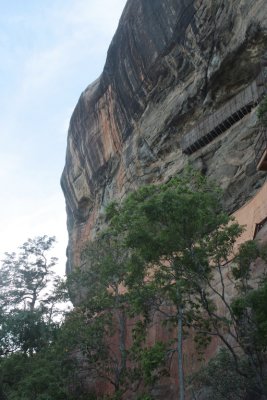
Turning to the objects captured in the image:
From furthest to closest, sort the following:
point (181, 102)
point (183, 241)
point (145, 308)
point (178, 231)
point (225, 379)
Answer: point (181, 102) → point (145, 308) → point (183, 241) → point (178, 231) → point (225, 379)

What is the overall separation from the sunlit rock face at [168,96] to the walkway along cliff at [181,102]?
47 mm

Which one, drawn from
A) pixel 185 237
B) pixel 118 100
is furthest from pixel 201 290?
pixel 118 100

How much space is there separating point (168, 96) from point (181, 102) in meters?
1.39

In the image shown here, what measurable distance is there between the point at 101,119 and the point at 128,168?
452cm

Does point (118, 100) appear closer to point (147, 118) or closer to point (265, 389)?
point (147, 118)

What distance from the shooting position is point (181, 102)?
79.2 feet

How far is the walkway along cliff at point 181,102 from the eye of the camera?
65.6 ft

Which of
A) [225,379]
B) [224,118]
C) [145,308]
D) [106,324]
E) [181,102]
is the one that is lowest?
[225,379]

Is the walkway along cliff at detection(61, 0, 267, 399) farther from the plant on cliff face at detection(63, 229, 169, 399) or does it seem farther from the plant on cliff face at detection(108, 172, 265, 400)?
the plant on cliff face at detection(63, 229, 169, 399)

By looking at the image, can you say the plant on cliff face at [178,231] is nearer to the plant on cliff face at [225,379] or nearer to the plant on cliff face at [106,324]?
the plant on cliff face at [225,379]

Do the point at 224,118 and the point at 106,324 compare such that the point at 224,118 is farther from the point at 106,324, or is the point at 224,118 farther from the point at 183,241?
the point at 183,241

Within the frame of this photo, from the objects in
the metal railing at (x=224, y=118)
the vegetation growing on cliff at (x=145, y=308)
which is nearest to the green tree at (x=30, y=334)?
the vegetation growing on cliff at (x=145, y=308)

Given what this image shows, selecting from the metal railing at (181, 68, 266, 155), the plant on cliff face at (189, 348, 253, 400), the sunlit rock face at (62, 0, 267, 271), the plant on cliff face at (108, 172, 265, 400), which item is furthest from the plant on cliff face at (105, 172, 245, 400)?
the metal railing at (181, 68, 266, 155)

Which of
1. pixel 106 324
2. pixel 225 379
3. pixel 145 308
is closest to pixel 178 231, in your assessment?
pixel 145 308
